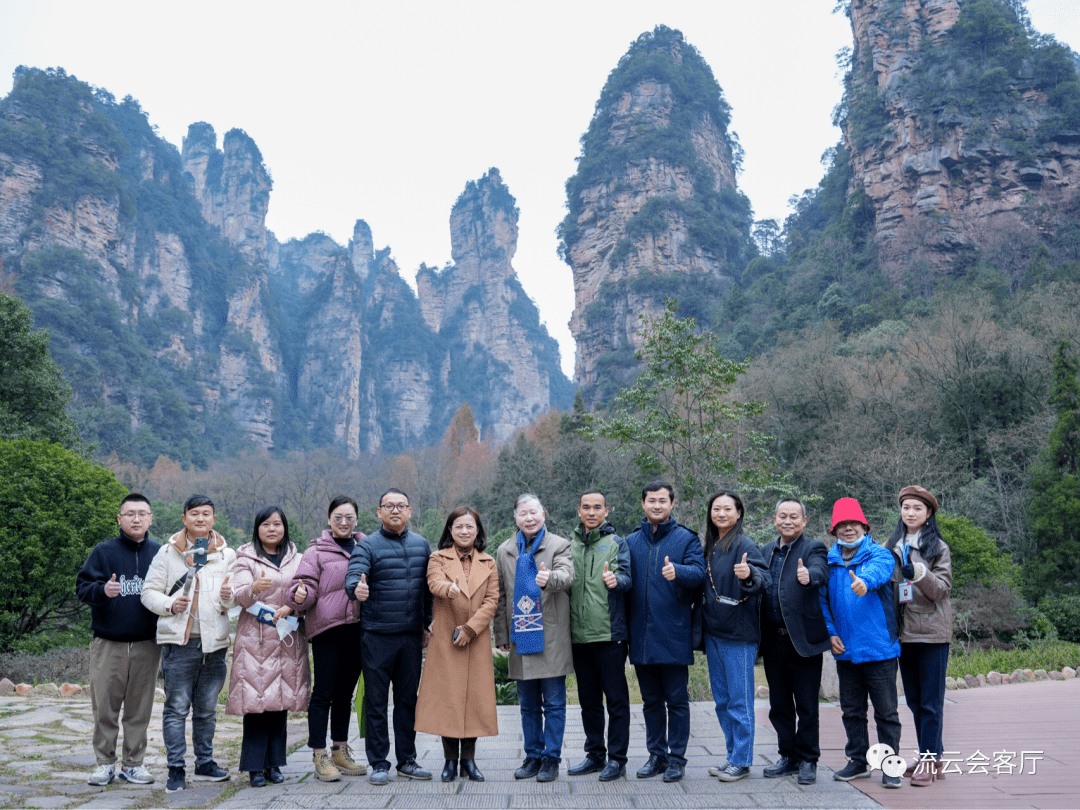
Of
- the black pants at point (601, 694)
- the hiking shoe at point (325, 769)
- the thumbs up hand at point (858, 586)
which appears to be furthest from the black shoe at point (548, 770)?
the thumbs up hand at point (858, 586)

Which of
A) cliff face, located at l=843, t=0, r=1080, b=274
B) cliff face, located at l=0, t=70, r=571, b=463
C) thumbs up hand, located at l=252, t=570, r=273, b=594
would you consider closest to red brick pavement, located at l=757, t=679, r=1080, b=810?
thumbs up hand, located at l=252, t=570, r=273, b=594

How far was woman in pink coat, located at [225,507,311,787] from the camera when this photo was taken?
3.95 meters

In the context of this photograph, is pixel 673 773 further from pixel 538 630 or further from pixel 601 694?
pixel 538 630

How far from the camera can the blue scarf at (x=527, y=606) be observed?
4.04 meters

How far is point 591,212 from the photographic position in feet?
213

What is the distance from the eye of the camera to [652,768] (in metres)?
4.02

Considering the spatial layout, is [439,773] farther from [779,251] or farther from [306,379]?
[306,379]

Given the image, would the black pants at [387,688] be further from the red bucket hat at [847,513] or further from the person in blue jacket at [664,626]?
the red bucket hat at [847,513]

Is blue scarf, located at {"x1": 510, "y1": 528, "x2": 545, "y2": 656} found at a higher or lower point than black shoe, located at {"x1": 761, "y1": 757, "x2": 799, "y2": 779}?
higher

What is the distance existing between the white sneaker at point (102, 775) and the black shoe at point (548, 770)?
2.35 meters

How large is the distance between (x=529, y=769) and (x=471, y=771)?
33 cm

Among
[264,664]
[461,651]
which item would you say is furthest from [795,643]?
[264,664]

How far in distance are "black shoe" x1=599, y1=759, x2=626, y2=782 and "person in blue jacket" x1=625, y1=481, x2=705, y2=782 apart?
0.10 metres

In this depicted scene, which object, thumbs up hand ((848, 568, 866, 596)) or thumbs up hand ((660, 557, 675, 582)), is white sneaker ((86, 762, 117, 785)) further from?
thumbs up hand ((848, 568, 866, 596))
